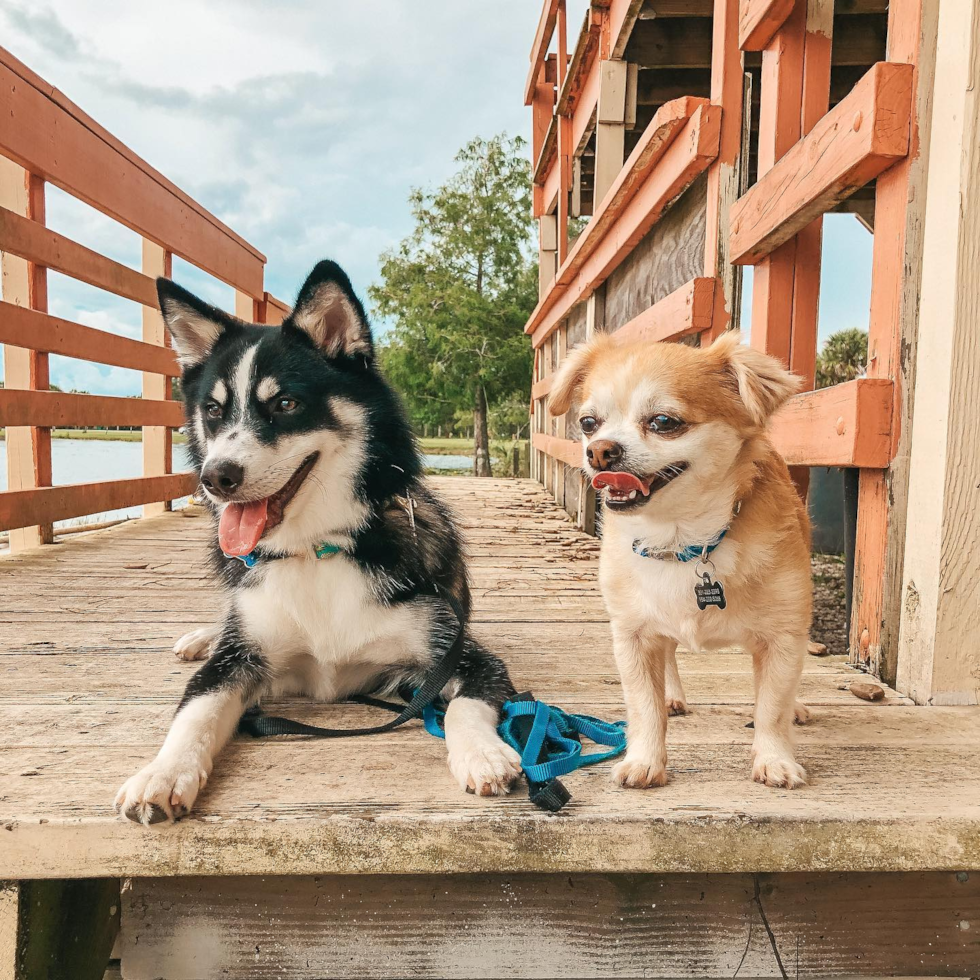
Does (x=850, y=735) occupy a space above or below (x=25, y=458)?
below

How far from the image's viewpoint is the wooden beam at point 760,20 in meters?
2.22

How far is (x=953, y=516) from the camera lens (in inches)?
63.9

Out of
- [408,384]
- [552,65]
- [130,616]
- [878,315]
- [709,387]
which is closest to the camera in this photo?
[709,387]

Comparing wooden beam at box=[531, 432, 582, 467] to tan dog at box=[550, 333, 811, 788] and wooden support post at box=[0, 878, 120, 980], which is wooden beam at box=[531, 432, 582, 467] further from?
wooden support post at box=[0, 878, 120, 980]

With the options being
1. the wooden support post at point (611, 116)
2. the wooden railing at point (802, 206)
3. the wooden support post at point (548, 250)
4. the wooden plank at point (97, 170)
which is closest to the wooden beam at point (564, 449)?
the wooden railing at point (802, 206)

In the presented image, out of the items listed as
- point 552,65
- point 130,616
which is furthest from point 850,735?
point 552,65

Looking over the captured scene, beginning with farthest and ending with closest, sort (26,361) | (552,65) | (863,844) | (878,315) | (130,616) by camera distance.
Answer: (552,65), (26,361), (130,616), (878,315), (863,844)

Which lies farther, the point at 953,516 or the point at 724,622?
the point at 953,516

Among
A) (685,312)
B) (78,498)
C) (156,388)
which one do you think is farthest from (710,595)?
(156,388)

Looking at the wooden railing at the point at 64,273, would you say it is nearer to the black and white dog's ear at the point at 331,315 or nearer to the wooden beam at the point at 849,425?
the black and white dog's ear at the point at 331,315

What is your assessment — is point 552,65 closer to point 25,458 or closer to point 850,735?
point 25,458

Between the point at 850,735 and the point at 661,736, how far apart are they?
0.47 metres

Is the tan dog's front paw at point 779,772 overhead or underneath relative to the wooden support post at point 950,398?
underneath

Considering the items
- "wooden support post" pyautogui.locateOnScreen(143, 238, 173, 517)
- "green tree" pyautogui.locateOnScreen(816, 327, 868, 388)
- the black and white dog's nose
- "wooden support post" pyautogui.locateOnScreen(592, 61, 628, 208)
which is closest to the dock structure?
the black and white dog's nose
